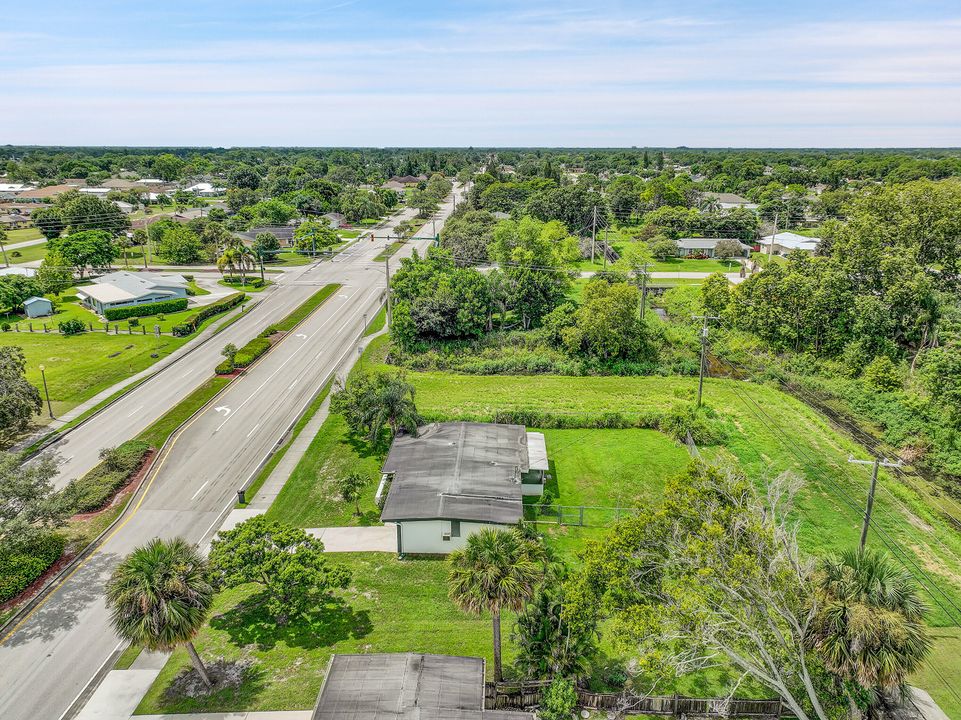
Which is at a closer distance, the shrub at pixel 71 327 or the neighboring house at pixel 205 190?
the shrub at pixel 71 327

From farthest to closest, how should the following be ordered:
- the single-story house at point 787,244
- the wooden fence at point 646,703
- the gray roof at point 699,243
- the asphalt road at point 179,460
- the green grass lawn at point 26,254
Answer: the gray roof at point 699,243 → the single-story house at point 787,244 → the green grass lawn at point 26,254 → the asphalt road at point 179,460 → the wooden fence at point 646,703

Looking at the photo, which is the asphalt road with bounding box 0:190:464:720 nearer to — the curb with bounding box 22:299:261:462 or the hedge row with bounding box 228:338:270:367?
the curb with bounding box 22:299:261:462

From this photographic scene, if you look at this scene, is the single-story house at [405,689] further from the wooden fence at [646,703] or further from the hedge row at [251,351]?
the hedge row at [251,351]

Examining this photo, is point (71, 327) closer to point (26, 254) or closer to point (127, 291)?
point (127, 291)

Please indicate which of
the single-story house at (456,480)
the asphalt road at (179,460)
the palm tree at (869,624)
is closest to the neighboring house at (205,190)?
the asphalt road at (179,460)

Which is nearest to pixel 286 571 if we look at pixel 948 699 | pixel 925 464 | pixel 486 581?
pixel 486 581

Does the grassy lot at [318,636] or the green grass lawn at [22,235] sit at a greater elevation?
the green grass lawn at [22,235]

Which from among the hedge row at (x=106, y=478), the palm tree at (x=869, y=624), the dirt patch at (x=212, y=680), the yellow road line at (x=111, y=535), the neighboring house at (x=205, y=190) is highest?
the neighboring house at (x=205, y=190)
